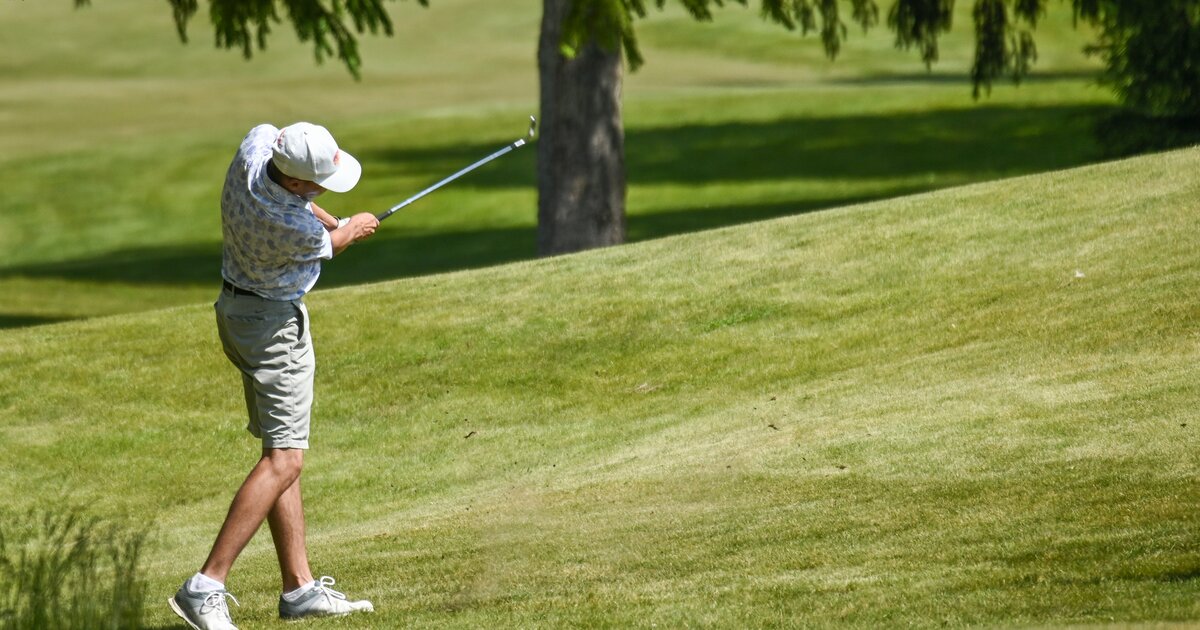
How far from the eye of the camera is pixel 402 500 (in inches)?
401

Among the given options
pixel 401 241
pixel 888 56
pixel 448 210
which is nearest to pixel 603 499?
pixel 401 241

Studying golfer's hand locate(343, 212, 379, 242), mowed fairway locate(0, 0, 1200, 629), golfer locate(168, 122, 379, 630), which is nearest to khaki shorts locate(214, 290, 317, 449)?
golfer locate(168, 122, 379, 630)

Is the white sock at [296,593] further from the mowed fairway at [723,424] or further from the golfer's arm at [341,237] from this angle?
the golfer's arm at [341,237]

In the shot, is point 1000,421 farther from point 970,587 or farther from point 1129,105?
point 1129,105

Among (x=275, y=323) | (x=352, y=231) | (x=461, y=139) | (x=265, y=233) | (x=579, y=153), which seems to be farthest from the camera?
(x=461, y=139)

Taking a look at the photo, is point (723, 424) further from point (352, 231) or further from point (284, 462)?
point (284, 462)

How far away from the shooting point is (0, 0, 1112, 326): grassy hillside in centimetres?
2731

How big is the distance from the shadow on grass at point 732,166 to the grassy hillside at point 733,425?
998 cm

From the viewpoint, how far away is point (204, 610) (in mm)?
6387

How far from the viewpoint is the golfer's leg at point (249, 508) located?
6496mm

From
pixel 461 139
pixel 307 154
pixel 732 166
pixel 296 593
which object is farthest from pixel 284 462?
pixel 461 139

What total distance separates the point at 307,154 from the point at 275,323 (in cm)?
72

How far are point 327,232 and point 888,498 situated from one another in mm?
3178

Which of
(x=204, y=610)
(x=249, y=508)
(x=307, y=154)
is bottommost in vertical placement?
(x=204, y=610)
